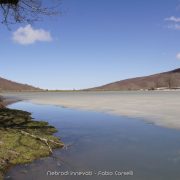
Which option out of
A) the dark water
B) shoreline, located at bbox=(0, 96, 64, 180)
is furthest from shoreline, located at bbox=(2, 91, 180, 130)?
shoreline, located at bbox=(0, 96, 64, 180)

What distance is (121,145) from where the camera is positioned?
1528cm

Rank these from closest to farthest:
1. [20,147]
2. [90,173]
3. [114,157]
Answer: [90,173], [114,157], [20,147]

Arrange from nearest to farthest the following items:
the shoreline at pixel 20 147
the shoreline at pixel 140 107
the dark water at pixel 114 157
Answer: the dark water at pixel 114 157 < the shoreline at pixel 20 147 < the shoreline at pixel 140 107

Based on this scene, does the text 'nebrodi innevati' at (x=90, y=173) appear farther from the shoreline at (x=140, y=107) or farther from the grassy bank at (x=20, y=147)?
the shoreline at (x=140, y=107)

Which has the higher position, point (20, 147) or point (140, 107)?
point (140, 107)

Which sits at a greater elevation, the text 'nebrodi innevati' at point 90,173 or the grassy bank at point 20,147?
the grassy bank at point 20,147

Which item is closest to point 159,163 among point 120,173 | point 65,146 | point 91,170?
point 120,173

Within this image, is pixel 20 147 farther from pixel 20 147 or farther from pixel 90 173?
pixel 90 173

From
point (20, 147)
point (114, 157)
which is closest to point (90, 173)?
point (114, 157)

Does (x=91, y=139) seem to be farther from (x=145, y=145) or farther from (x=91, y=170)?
(x=91, y=170)

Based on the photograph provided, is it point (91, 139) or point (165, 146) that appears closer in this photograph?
point (165, 146)

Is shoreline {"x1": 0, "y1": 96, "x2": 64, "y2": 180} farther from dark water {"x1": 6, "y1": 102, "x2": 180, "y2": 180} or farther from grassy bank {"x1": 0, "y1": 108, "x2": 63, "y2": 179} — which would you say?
dark water {"x1": 6, "y1": 102, "x2": 180, "y2": 180}

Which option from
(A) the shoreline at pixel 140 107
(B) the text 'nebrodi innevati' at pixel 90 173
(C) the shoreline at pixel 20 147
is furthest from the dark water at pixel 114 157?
Answer: (A) the shoreline at pixel 140 107

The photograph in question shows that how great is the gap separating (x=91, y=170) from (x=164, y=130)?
8678 millimetres
